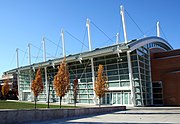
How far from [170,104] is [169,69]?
5231 mm

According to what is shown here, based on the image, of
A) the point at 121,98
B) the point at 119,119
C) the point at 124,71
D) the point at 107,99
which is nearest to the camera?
the point at 119,119

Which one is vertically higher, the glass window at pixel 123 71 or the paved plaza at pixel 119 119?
the glass window at pixel 123 71

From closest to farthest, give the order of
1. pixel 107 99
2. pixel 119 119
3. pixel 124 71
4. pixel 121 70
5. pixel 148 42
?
pixel 119 119
pixel 124 71
pixel 121 70
pixel 107 99
pixel 148 42

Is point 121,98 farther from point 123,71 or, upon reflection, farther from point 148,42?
point 148,42

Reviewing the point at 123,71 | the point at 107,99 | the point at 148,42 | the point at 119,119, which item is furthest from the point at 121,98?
the point at 119,119

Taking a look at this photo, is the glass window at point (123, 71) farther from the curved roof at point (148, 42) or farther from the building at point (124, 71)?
the curved roof at point (148, 42)

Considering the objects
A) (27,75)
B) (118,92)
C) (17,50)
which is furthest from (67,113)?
(17,50)

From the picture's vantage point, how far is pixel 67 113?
18.4 meters

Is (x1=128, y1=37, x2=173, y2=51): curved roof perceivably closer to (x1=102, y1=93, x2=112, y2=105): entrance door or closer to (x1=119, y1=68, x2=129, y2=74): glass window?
(x1=119, y1=68, x2=129, y2=74): glass window

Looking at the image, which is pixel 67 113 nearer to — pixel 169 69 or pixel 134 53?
pixel 134 53

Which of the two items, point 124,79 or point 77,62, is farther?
point 77,62

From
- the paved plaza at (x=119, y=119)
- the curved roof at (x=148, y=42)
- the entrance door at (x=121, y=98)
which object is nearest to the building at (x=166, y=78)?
the curved roof at (x=148, y=42)

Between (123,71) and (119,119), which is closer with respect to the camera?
(119,119)

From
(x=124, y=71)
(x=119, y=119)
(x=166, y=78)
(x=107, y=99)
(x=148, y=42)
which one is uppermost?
(x=148, y=42)
